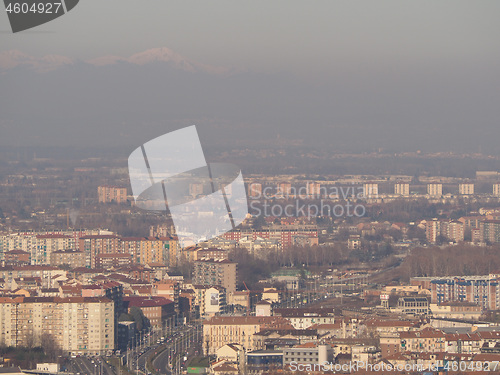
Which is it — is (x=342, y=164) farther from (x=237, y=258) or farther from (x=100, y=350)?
(x=100, y=350)

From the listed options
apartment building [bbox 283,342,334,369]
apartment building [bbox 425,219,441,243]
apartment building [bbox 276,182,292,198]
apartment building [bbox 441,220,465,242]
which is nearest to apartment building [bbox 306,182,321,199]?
apartment building [bbox 276,182,292,198]

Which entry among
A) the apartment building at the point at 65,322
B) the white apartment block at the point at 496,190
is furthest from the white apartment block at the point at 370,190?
the apartment building at the point at 65,322

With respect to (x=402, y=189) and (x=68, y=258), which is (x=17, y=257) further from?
(x=402, y=189)

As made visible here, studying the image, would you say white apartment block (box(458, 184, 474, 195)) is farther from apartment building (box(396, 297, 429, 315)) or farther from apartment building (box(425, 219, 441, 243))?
apartment building (box(396, 297, 429, 315))

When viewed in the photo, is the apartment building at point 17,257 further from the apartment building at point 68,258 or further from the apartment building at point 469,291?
the apartment building at point 469,291

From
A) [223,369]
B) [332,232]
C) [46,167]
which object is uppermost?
[46,167]

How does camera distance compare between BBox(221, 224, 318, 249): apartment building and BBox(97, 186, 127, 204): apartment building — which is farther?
BBox(97, 186, 127, 204): apartment building

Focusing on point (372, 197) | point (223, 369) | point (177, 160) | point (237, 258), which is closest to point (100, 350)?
point (223, 369)
